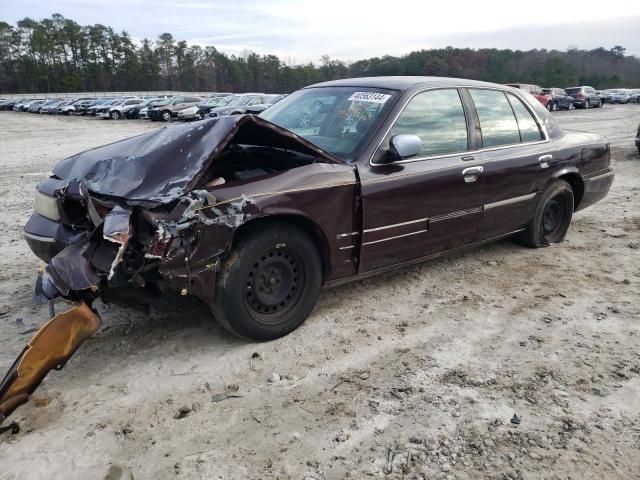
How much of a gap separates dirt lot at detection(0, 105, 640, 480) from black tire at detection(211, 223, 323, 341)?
0.17 m

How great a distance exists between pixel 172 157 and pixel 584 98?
1667 inches

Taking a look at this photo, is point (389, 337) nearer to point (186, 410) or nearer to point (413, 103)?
point (186, 410)

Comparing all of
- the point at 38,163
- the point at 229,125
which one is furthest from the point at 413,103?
the point at 38,163

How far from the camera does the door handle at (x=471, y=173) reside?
13.9 feet

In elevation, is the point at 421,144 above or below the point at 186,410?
above

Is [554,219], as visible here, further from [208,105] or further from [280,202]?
[208,105]

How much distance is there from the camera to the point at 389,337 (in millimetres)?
3586

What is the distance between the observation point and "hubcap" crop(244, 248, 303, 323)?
3.28 m

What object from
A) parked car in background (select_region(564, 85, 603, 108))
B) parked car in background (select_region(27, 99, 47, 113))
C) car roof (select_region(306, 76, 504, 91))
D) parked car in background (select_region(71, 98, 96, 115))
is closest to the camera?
car roof (select_region(306, 76, 504, 91))

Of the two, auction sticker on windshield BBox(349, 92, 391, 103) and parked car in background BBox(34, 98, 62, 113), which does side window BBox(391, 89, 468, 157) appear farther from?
parked car in background BBox(34, 98, 62, 113)

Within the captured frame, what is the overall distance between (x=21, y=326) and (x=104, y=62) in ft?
349

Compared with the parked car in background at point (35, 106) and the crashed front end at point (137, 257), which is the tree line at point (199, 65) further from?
Result: the crashed front end at point (137, 257)

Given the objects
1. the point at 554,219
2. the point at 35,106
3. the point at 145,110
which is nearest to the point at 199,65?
the point at 35,106

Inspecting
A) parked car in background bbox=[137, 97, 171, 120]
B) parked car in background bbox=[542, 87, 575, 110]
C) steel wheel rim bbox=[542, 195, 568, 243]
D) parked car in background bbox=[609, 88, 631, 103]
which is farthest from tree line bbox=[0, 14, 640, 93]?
steel wheel rim bbox=[542, 195, 568, 243]
